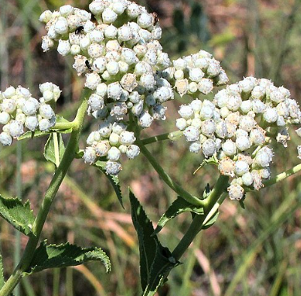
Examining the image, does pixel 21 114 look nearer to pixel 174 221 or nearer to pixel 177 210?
pixel 177 210

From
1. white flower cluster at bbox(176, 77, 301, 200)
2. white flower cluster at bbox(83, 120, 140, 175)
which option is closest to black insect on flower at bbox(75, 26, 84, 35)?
white flower cluster at bbox(83, 120, 140, 175)

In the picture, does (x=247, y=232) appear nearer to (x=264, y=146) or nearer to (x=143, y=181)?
(x=143, y=181)

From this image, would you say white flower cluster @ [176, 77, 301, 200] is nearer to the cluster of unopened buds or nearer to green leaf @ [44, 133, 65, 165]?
the cluster of unopened buds

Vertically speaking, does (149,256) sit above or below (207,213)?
below

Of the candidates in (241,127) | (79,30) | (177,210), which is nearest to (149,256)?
(177,210)

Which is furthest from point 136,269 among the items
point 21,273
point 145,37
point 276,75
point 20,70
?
point 20,70

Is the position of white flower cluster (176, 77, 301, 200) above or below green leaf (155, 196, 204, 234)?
above

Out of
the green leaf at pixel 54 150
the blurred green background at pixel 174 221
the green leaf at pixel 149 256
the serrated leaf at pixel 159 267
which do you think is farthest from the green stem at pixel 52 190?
the blurred green background at pixel 174 221
